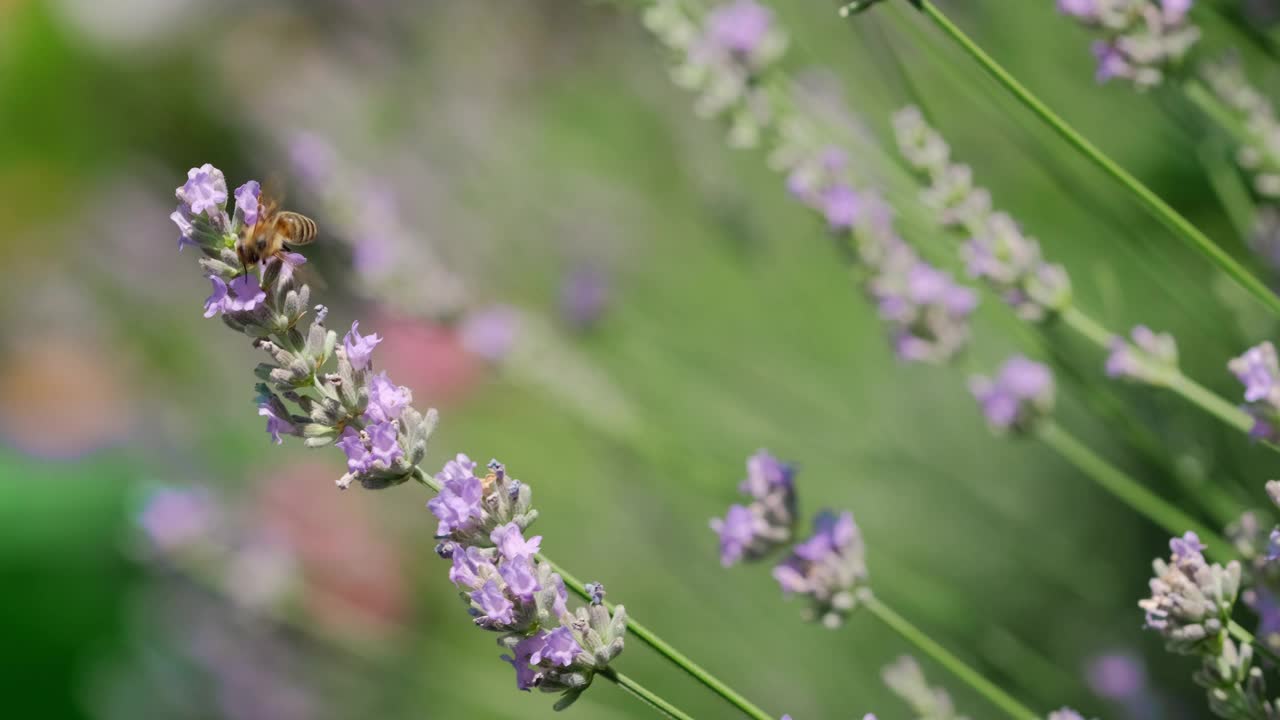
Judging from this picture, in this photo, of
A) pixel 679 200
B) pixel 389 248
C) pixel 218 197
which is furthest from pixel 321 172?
pixel 679 200

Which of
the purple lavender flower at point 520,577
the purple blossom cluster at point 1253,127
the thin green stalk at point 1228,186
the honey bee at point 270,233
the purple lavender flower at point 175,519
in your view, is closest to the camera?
the purple lavender flower at point 520,577

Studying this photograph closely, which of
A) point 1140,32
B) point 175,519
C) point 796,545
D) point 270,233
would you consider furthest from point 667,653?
point 175,519

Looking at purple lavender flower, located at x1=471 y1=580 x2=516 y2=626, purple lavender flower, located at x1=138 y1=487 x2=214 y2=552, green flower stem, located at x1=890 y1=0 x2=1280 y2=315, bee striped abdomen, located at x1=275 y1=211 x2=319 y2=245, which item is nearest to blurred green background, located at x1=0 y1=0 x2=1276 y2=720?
purple lavender flower, located at x1=138 y1=487 x2=214 y2=552

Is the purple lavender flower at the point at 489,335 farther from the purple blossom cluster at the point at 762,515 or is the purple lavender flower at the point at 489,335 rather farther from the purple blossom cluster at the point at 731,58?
the purple blossom cluster at the point at 762,515

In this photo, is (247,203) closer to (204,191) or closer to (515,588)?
(204,191)

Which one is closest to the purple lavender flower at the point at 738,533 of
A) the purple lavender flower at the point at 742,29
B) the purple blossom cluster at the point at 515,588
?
the purple blossom cluster at the point at 515,588

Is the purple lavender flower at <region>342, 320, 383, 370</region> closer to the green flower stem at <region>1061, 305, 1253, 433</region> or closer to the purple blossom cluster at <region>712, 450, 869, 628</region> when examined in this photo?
the purple blossom cluster at <region>712, 450, 869, 628</region>

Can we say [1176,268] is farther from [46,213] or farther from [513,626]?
[46,213]
